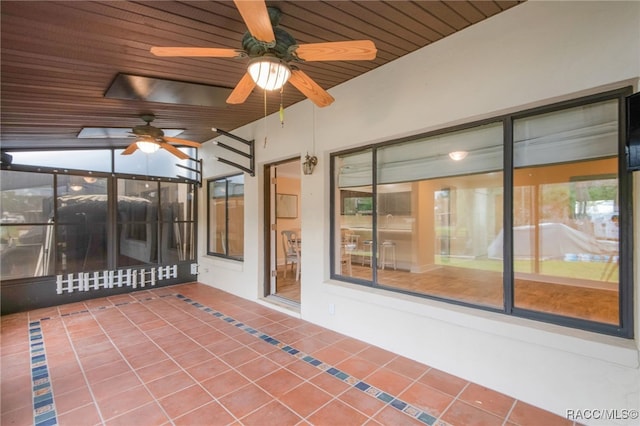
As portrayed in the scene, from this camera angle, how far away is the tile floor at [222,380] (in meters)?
2.00

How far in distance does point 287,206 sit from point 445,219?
4.09 meters

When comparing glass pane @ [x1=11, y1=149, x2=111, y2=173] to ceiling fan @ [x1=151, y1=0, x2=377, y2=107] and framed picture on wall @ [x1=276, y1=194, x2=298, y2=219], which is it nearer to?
framed picture on wall @ [x1=276, y1=194, x2=298, y2=219]

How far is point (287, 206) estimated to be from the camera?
325 inches

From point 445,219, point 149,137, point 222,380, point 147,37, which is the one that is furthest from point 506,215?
point 445,219

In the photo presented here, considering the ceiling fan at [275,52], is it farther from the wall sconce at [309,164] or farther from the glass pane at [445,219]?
the wall sconce at [309,164]

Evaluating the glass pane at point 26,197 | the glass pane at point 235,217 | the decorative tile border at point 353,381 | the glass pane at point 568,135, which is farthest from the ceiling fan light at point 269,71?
the glass pane at point 26,197

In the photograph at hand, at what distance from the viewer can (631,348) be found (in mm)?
1744

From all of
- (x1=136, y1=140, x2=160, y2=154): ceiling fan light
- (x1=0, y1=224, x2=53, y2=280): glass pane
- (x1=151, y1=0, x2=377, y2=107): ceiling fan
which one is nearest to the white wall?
(x1=151, y1=0, x2=377, y2=107): ceiling fan

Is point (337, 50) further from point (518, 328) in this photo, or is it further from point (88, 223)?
point (88, 223)

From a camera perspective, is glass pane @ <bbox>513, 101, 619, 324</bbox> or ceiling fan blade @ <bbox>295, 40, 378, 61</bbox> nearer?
ceiling fan blade @ <bbox>295, 40, 378, 61</bbox>

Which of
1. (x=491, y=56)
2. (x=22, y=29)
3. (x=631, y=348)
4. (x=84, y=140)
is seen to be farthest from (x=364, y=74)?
(x=84, y=140)

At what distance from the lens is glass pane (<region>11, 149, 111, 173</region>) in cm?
448

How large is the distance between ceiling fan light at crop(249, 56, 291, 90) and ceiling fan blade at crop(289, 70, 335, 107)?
11 cm

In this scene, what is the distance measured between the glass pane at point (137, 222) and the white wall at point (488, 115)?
11.8 ft
